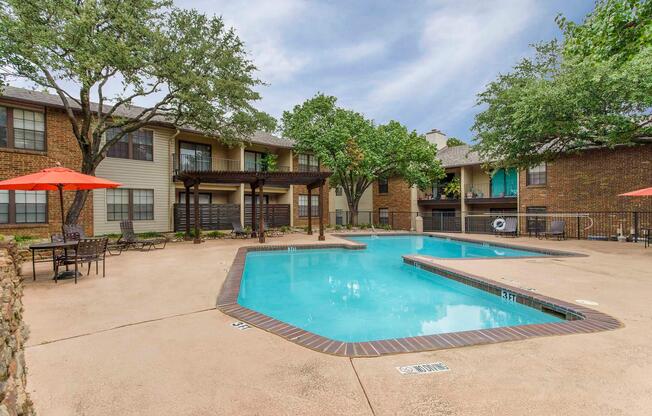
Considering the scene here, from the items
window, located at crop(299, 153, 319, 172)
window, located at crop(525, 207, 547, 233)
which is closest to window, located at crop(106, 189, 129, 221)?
window, located at crop(299, 153, 319, 172)

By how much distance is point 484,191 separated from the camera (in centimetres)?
2325

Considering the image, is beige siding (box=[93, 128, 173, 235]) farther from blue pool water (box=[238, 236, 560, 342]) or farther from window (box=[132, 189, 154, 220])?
blue pool water (box=[238, 236, 560, 342])

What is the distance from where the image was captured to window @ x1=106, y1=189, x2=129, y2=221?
15.6 m

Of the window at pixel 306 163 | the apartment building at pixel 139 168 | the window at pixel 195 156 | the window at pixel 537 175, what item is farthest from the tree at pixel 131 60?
the window at pixel 537 175

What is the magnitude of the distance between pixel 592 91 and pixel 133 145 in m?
19.1

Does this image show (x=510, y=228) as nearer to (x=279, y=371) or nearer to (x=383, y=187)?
(x=383, y=187)

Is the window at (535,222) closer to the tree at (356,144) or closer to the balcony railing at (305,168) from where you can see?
the tree at (356,144)

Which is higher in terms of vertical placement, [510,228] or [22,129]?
[22,129]

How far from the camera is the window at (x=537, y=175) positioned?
1894 centimetres

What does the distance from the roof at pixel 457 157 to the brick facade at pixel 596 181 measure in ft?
14.2

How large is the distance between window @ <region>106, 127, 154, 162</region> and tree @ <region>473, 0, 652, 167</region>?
16.5 meters

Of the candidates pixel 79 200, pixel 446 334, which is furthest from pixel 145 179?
pixel 446 334

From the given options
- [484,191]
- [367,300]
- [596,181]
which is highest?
[596,181]

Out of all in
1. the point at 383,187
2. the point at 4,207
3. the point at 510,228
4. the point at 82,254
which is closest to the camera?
the point at 82,254
